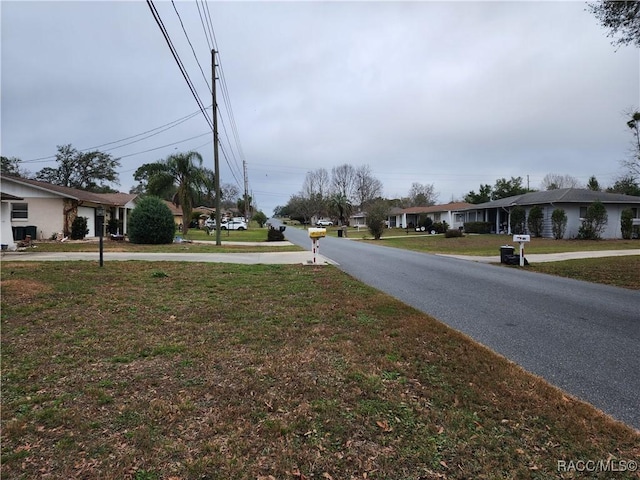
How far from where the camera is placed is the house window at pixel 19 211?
67.7ft

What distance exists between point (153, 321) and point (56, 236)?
19.4m

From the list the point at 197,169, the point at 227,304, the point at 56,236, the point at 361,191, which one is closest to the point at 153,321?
the point at 227,304

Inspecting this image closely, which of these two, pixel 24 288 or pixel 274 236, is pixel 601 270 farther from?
pixel 274 236

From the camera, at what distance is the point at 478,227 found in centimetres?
3841

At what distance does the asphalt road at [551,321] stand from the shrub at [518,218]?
2267 cm

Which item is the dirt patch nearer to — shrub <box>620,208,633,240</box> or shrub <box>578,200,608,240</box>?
shrub <box>578,200,608,240</box>

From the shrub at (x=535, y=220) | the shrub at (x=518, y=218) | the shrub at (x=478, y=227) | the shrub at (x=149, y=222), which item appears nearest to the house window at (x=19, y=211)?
the shrub at (x=149, y=222)

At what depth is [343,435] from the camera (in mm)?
2785

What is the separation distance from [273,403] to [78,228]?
23.2 meters

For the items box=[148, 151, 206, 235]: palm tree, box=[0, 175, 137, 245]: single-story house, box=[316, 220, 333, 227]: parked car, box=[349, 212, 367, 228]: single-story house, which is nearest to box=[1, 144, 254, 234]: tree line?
box=[148, 151, 206, 235]: palm tree

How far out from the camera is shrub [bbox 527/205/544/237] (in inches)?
1174

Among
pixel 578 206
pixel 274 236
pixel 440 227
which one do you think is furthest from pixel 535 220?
pixel 274 236

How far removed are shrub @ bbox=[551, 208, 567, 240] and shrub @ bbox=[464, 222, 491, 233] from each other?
9.13m

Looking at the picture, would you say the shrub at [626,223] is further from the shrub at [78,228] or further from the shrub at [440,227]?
the shrub at [78,228]
